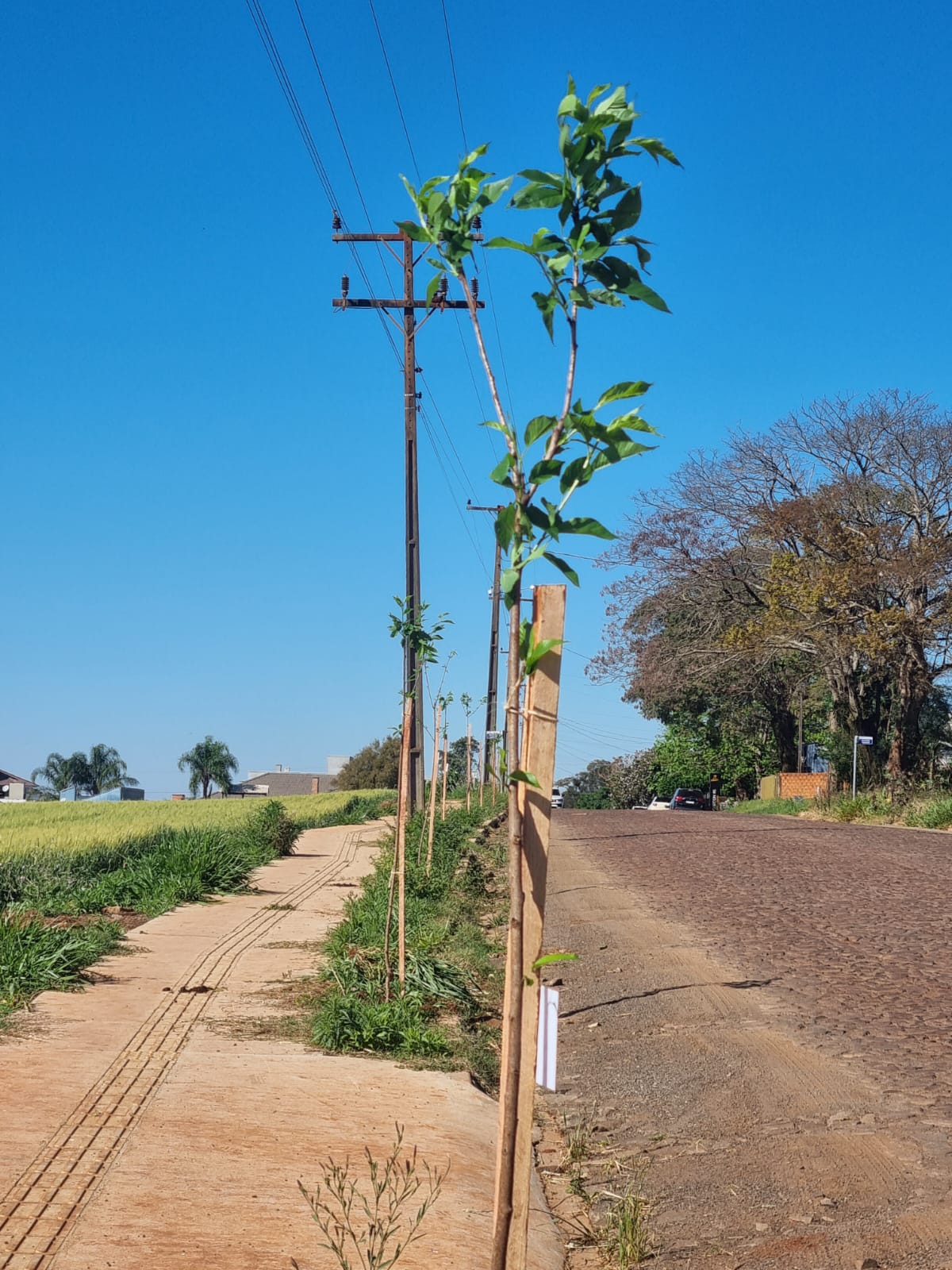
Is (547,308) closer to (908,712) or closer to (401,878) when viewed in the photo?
(401,878)

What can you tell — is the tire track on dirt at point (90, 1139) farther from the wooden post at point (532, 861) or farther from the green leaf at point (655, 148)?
the green leaf at point (655, 148)

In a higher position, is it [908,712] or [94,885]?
[908,712]

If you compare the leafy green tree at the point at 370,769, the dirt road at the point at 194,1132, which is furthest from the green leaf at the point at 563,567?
the leafy green tree at the point at 370,769

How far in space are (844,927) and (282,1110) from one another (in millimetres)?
7844

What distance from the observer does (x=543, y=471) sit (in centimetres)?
284

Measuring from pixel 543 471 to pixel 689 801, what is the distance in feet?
182

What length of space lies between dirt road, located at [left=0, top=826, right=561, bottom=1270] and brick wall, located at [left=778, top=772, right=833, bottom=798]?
3841 centimetres

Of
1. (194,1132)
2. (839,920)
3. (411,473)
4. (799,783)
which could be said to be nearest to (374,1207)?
(194,1132)

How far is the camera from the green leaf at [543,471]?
2842 millimetres

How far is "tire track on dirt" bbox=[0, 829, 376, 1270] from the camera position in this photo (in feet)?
13.0

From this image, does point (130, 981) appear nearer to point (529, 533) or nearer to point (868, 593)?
point (529, 533)

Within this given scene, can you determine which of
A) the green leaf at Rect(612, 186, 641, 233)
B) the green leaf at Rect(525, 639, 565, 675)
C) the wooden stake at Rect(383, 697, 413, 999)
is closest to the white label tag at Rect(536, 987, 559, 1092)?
the green leaf at Rect(525, 639, 565, 675)

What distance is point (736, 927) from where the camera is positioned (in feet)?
39.9

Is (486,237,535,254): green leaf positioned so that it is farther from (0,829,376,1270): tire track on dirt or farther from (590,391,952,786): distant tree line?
(590,391,952,786): distant tree line
